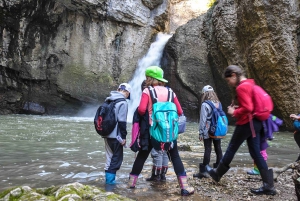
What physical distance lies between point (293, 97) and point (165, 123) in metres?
9.56

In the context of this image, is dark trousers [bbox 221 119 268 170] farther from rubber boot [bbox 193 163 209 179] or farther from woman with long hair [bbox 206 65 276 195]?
rubber boot [bbox 193 163 209 179]

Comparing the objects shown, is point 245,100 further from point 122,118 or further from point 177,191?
point 122,118

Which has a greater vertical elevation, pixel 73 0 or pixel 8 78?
pixel 73 0

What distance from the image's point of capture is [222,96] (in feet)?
50.8

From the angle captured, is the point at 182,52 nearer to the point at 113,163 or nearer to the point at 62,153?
the point at 62,153

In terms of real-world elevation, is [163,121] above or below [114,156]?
above

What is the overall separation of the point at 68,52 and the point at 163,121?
1674cm

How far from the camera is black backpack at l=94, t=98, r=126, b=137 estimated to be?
3.76 meters

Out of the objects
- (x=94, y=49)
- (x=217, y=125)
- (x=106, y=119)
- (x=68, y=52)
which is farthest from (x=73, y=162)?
(x=94, y=49)

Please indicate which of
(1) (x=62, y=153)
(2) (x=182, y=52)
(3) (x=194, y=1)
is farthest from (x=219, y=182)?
(3) (x=194, y=1)

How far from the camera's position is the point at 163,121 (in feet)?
11.2

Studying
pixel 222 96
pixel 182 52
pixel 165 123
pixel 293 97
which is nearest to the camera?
pixel 165 123

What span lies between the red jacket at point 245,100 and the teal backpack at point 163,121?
70cm

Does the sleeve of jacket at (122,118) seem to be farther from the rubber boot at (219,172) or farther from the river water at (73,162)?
the rubber boot at (219,172)
